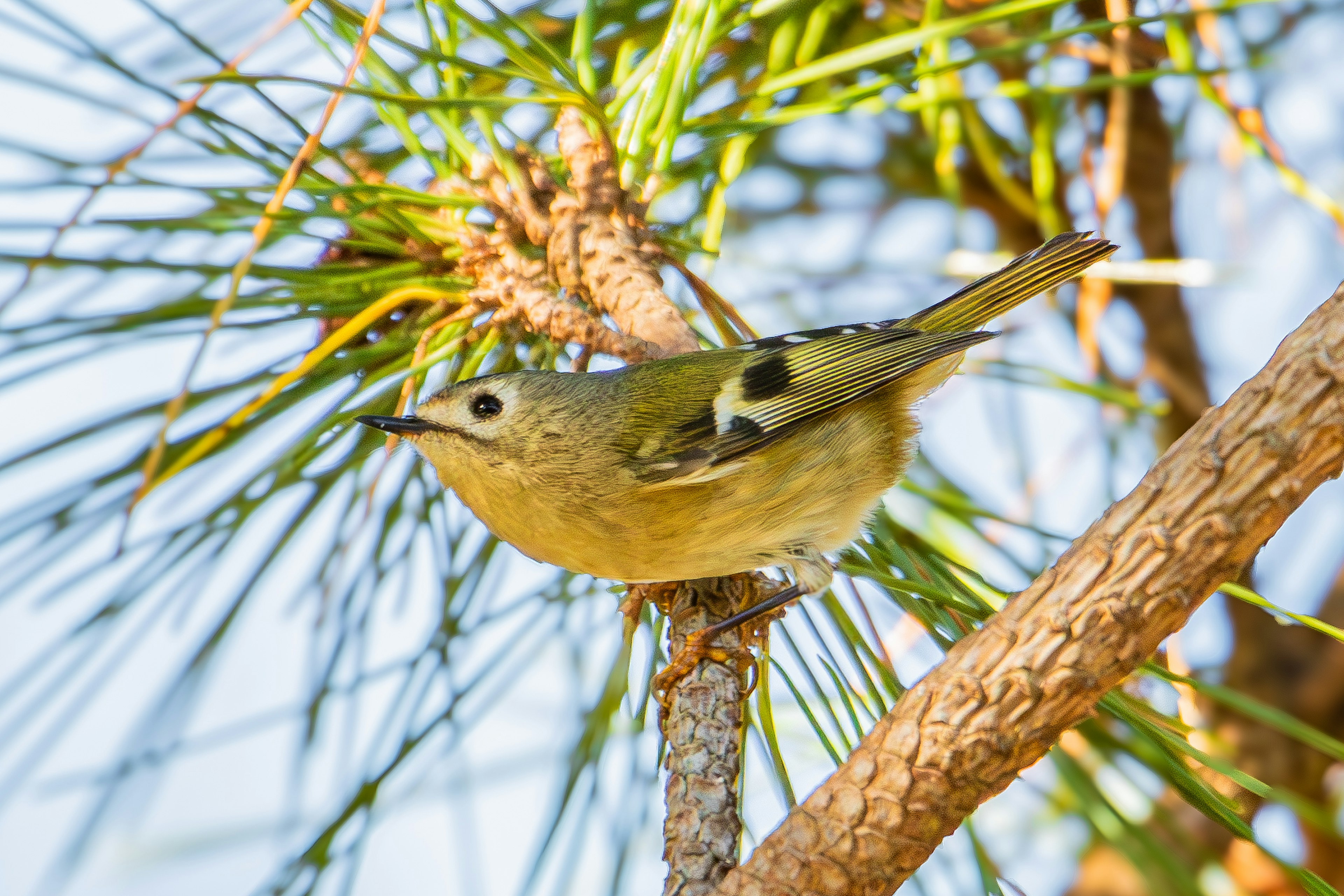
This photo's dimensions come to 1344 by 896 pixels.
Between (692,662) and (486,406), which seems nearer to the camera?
(692,662)

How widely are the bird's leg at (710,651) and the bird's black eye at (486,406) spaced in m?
0.29

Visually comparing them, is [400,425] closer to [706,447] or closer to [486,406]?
[486,406]

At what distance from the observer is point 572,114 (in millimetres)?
1165

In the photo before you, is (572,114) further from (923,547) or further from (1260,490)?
(1260,490)

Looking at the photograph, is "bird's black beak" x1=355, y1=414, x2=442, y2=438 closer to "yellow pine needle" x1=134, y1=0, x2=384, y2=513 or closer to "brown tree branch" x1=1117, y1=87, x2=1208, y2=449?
"yellow pine needle" x1=134, y1=0, x2=384, y2=513

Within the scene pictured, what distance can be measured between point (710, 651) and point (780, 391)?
1.22 feet

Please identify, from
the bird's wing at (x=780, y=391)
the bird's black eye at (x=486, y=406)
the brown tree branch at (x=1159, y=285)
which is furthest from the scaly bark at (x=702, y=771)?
the brown tree branch at (x=1159, y=285)

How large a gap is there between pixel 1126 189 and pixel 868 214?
0.45 m

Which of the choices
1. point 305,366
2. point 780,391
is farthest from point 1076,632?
point 780,391

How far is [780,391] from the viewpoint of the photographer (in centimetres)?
130

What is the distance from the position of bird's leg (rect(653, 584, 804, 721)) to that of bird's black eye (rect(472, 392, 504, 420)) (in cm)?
29

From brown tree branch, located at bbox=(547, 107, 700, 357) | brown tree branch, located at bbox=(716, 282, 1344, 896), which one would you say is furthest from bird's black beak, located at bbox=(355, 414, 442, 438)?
brown tree branch, located at bbox=(716, 282, 1344, 896)

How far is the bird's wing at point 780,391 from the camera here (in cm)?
121

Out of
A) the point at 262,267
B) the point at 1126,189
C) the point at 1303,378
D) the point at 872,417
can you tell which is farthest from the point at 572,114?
the point at 1126,189
